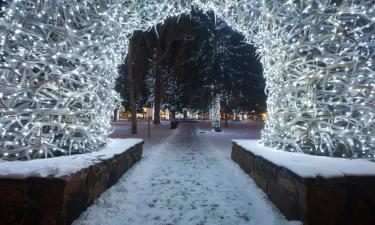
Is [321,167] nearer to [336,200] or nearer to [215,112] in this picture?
[336,200]

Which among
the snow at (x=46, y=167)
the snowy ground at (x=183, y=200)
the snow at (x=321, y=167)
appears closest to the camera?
the snow at (x=46, y=167)

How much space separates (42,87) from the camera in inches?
210

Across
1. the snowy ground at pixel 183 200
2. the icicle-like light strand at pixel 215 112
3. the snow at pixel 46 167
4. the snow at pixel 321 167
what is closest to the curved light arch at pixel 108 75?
the snow at pixel 46 167

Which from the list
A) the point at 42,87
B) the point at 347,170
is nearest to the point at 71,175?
the point at 42,87

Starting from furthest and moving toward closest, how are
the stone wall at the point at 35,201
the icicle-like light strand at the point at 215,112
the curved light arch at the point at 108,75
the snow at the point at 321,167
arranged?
1. the icicle-like light strand at the point at 215,112
2. the curved light arch at the point at 108,75
3. the snow at the point at 321,167
4. the stone wall at the point at 35,201

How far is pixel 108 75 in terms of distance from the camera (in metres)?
6.92

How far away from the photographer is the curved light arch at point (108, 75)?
534 cm

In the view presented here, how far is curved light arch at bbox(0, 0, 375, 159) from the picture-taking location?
210 inches

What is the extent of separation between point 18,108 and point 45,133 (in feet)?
2.33

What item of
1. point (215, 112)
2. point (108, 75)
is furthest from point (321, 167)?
point (215, 112)

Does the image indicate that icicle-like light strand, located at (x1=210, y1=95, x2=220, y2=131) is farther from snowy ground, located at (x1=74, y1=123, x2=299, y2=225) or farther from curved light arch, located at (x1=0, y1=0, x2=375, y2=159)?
curved light arch, located at (x1=0, y1=0, x2=375, y2=159)

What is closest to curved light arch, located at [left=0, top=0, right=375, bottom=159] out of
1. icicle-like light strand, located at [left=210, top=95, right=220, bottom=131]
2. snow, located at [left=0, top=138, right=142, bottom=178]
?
snow, located at [left=0, top=138, right=142, bottom=178]

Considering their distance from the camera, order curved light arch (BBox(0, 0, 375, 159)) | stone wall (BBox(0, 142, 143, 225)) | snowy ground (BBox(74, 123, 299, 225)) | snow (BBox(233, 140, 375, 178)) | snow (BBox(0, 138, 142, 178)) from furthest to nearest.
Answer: curved light arch (BBox(0, 0, 375, 159))
snowy ground (BBox(74, 123, 299, 225))
snow (BBox(233, 140, 375, 178))
snow (BBox(0, 138, 142, 178))
stone wall (BBox(0, 142, 143, 225))

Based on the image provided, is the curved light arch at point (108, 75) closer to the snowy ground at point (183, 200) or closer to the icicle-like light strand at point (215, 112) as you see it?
the snowy ground at point (183, 200)
